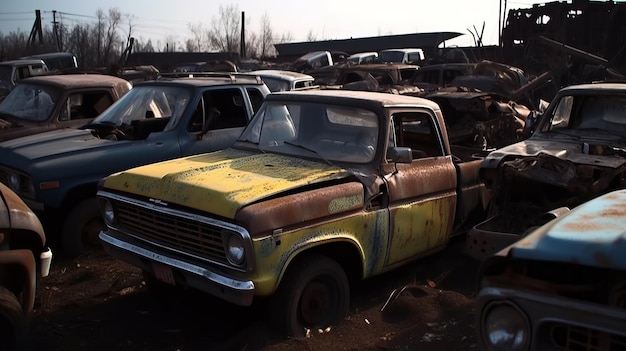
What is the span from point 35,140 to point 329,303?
3943 mm

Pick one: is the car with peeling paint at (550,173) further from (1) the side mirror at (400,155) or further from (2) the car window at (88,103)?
(2) the car window at (88,103)

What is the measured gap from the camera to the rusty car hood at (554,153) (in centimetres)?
533

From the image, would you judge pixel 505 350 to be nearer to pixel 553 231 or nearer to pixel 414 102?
pixel 553 231

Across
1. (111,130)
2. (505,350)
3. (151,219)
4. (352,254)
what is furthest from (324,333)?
(111,130)

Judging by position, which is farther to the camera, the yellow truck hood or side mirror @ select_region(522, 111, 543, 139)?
side mirror @ select_region(522, 111, 543, 139)

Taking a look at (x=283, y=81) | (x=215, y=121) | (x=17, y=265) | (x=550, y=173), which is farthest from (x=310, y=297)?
(x=283, y=81)

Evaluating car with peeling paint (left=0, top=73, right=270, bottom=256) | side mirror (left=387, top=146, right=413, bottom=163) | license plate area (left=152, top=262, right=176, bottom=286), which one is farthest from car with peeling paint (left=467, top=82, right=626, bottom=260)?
car with peeling paint (left=0, top=73, right=270, bottom=256)

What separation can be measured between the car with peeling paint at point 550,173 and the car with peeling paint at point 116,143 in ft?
9.94

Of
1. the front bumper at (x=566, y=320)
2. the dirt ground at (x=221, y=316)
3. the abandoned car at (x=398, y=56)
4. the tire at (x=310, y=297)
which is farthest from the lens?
the abandoned car at (x=398, y=56)

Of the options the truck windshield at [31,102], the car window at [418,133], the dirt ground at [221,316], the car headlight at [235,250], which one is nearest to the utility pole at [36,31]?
the truck windshield at [31,102]

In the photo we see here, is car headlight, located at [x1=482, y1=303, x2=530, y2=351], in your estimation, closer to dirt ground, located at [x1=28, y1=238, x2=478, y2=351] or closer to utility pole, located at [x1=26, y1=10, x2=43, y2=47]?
dirt ground, located at [x1=28, y1=238, x2=478, y2=351]

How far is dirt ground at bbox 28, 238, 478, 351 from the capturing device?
4.18 meters

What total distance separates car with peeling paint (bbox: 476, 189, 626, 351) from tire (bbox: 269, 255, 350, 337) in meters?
1.57

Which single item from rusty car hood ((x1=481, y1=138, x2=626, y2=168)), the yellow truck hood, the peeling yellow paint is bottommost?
the peeling yellow paint
